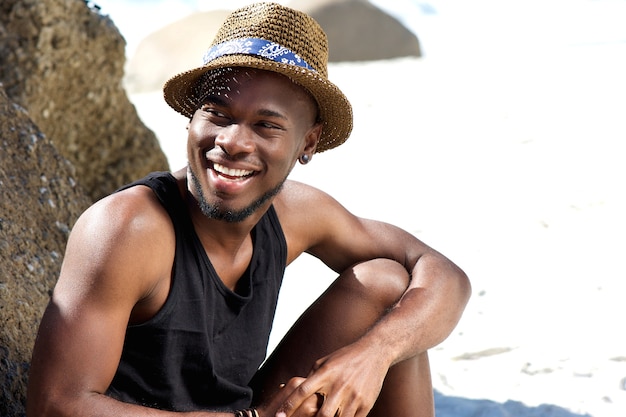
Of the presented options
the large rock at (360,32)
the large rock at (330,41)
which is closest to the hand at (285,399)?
the large rock at (330,41)

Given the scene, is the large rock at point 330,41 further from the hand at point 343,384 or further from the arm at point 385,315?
the hand at point 343,384

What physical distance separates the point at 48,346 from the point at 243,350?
2.23 ft

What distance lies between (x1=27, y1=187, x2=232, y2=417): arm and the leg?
711mm

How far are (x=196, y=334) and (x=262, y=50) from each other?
2.34 feet

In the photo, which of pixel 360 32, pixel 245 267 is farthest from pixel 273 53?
pixel 360 32

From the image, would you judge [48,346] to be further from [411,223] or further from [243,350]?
[411,223]

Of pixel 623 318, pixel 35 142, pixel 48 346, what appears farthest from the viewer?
pixel 623 318

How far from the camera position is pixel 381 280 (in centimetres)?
276

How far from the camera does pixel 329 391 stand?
7.61 feet

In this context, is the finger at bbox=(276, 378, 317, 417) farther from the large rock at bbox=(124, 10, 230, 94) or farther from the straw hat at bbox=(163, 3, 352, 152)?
the large rock at bbox=(124, 10, 230, 94)

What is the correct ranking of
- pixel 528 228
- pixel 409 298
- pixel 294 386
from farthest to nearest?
pixel 528 228 → pixel 409 298 → pixel 294 386

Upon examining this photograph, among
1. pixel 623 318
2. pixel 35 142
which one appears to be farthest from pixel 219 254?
pixel 623 318

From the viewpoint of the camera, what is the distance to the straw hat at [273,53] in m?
2.31

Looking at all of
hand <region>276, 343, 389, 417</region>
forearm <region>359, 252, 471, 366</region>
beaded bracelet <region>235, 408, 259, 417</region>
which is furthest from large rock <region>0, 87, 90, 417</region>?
forearm <region>359, 252, 471, 366</region>
